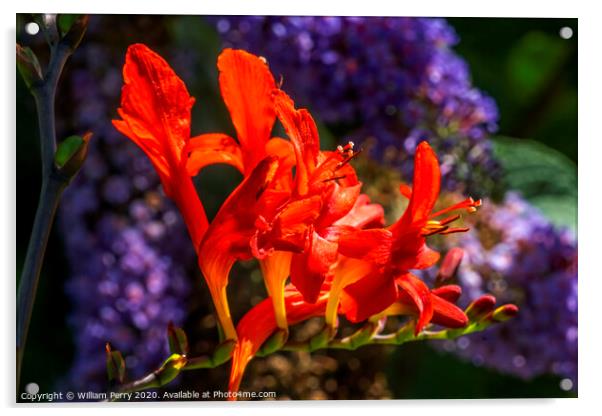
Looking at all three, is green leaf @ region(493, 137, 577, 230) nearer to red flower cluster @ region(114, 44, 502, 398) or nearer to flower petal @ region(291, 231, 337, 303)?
red flower cluster @ region(114, 44, 502, 398)

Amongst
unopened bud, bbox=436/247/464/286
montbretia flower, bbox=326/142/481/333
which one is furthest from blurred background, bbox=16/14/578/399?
montbretia flower, bbox=326/142/481/333

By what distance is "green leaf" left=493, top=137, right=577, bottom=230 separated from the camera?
1675 millimetres

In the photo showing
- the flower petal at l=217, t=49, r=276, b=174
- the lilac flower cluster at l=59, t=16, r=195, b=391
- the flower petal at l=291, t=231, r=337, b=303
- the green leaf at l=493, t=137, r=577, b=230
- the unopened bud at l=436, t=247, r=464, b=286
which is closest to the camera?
the flower petal at l=291, t=231, r=337, b=303

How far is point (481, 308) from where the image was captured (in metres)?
1.15

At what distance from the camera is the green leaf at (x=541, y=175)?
65.9 inches

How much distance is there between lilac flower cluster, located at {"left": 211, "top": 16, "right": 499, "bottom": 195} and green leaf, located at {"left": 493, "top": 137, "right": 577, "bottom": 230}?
0.06m

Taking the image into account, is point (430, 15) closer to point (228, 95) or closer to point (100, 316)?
point (228, 95)

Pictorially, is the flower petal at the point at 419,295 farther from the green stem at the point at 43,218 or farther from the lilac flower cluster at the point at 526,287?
the lilac flower cluster at the point at 526,287

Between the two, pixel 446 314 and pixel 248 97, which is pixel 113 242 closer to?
pixel 248 97

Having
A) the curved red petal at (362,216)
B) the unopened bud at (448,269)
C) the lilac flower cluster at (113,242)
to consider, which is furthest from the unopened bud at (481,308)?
the lilac flower cluster at (113,242)

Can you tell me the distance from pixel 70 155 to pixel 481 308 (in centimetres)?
55

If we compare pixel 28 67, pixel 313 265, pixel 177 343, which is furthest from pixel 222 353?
pixel 28 67

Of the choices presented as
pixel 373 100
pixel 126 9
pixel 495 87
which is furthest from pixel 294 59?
pixel 495 87
